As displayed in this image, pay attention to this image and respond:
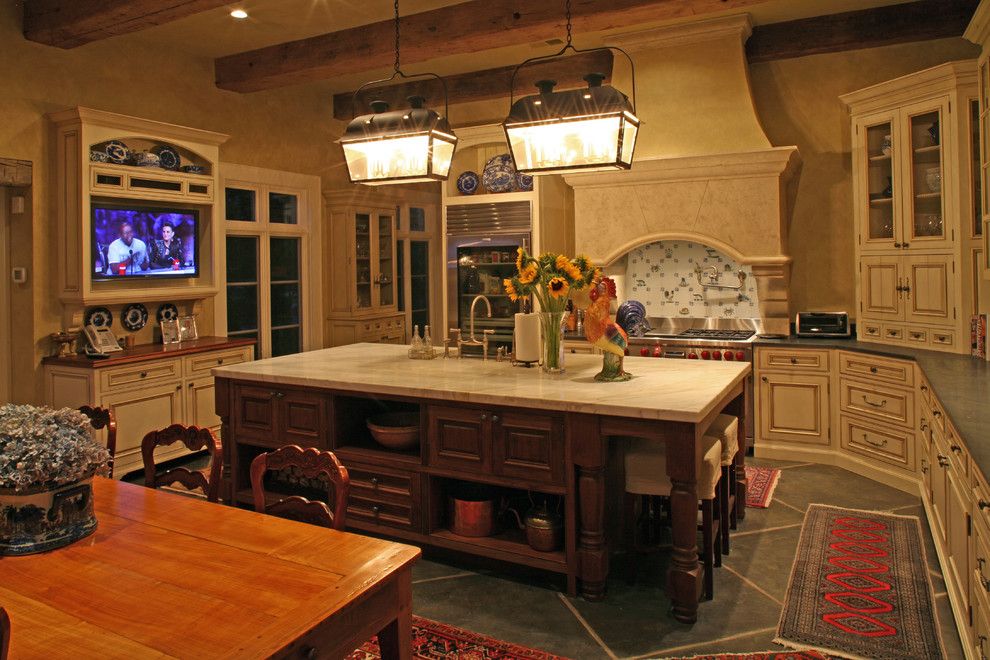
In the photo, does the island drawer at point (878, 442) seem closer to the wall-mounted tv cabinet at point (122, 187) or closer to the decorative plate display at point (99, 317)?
the wall-mounted tv cabinet at point (122, 187)

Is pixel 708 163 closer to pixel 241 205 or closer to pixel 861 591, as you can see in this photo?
pixel 861 591

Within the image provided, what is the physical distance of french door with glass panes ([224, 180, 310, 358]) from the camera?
6.75 meters

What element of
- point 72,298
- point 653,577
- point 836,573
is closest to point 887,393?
point 836,573

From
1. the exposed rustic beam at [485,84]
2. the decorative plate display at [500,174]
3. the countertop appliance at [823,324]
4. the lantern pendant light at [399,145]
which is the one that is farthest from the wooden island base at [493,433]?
the exposed rustic beam at [485,84]

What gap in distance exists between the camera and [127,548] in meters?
1.91

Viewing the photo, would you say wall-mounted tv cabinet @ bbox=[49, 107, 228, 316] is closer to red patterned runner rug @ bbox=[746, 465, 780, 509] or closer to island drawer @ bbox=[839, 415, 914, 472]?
red patterned runner rug @ bbox=[746, 465, 780, 509]

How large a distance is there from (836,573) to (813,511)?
2.95ft

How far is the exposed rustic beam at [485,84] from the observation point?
629cm

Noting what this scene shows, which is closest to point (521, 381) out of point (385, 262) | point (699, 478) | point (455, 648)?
point (699, 478)

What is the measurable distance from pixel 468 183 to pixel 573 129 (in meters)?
3.67

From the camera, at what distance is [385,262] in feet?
26.6

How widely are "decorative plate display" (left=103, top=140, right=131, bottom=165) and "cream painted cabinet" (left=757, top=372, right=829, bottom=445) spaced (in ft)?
15.9

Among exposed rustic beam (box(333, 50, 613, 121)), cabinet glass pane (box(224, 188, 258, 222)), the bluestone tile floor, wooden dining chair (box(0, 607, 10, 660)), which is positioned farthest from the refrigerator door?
wooden dining chair (box(0, 607, 10, 660))

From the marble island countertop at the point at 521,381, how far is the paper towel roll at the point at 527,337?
0.08 meters
